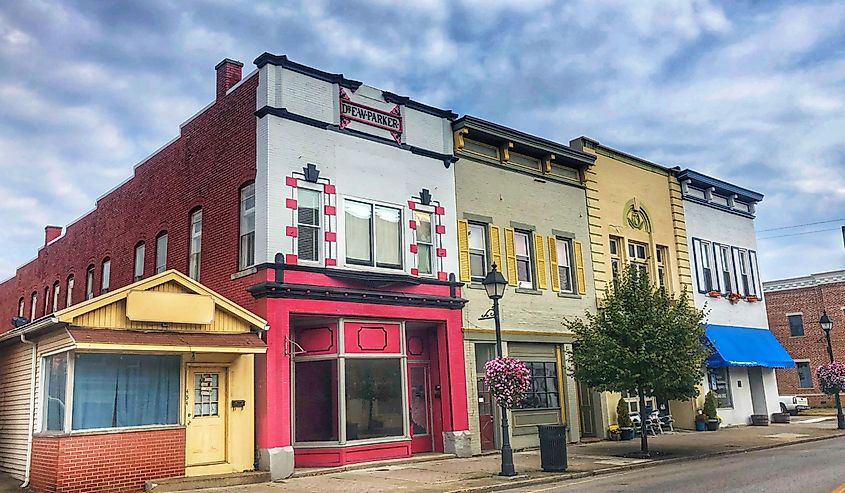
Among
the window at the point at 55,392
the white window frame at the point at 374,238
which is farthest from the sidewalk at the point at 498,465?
the white window frame at the point at 374,238

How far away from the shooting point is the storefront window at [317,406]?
17.3m

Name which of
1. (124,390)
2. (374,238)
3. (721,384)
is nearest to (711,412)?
(721,384)

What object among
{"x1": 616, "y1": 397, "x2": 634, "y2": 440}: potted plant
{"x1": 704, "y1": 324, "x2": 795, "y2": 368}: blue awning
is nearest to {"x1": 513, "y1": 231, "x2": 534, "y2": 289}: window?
{"x1": 616, "y1": 397, "x2": 634, "y2": 440}: potted plant

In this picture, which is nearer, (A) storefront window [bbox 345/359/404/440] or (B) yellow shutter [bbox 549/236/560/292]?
(A) storefront window [bbox 345/359/404/440]

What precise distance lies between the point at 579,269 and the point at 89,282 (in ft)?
56.6

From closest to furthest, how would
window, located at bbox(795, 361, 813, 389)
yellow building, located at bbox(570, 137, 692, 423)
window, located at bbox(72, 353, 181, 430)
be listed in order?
window, located at bbox(72, 353, 181, 430), yellow building, located at bbox(570, 137, 692, 423), window, located at bbox(795, 361, 813, 389)

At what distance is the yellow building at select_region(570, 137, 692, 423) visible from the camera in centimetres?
2567

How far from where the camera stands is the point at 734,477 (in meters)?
14.7

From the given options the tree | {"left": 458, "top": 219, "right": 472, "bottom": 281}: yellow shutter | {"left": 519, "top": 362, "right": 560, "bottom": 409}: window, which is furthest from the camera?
{"left": 519, "top": 362, "right": 560, "bottom": 409}: window

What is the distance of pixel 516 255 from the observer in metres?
22.8

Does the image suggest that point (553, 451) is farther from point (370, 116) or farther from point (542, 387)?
point (370, 116)

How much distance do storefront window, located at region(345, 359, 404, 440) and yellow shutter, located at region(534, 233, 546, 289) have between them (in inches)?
252

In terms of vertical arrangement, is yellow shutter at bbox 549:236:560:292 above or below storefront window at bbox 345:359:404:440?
above

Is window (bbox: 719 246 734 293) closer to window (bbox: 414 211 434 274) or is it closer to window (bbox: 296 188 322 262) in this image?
window (bbox: 414 211 434 274)
